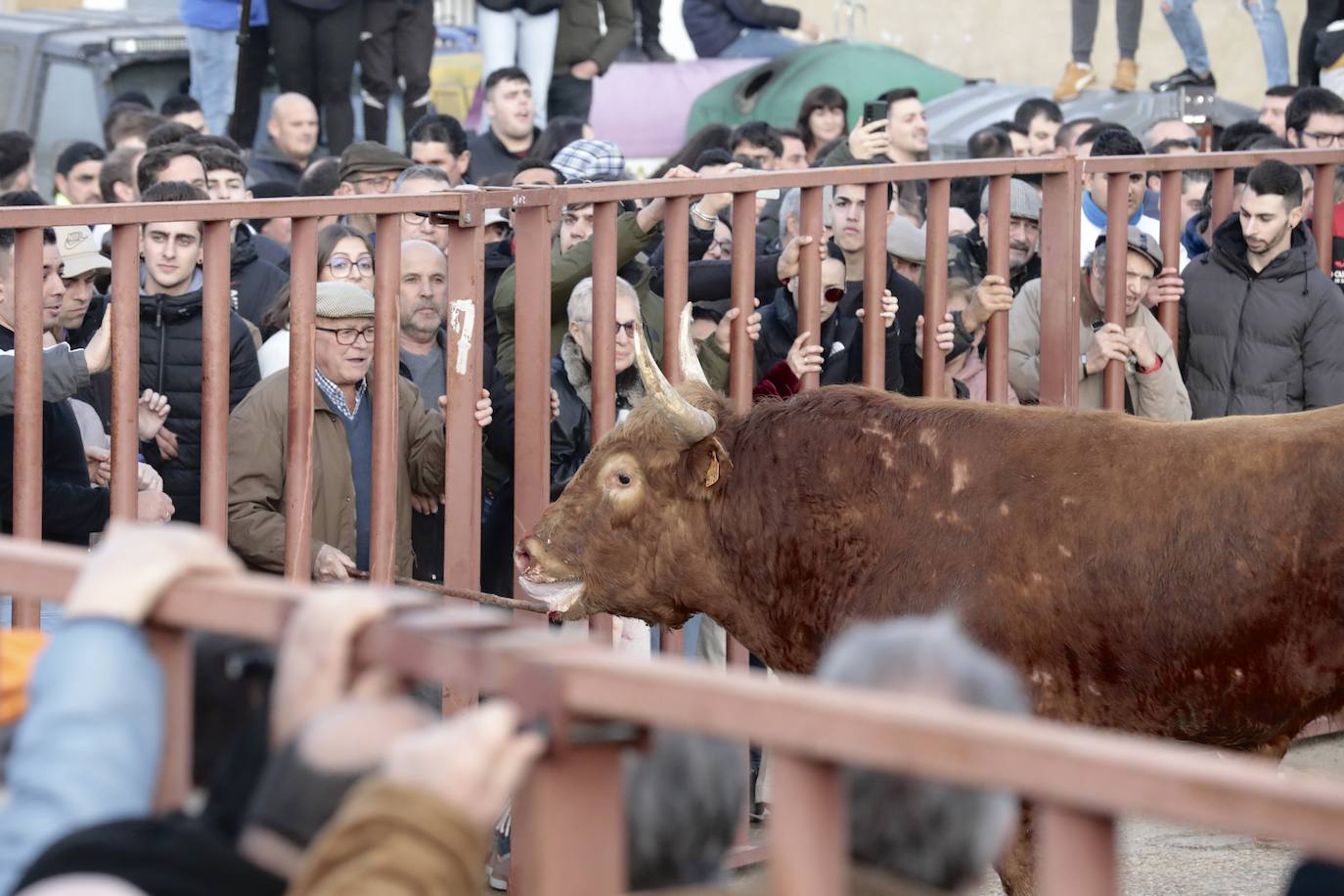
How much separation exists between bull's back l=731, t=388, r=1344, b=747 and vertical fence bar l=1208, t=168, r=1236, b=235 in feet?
6.55

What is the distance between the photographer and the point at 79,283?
540 cm

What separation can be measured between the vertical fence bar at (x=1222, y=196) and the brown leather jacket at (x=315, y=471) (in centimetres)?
282

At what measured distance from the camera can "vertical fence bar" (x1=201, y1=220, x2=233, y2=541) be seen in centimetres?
454

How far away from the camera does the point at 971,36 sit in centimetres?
1739

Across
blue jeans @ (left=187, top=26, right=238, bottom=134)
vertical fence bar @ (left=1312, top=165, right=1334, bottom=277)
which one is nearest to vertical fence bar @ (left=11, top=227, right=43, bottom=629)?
vertical fence bar @ (left=1312, top=165, right=1334, bottom=277)

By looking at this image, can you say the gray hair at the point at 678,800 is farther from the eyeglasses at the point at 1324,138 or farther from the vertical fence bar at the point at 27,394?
the eyeglasses at the point at 1324,138

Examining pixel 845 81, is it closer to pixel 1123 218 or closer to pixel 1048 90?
pixel 1048 90

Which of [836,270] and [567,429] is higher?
[836,270]

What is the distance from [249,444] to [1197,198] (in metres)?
5.48

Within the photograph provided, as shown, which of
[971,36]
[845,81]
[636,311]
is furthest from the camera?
[971,36]

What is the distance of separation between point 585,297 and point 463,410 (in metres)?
0.56

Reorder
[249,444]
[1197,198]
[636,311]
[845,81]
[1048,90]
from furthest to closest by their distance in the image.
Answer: [1048,90] < [845,81] < [1197,198] < [636,311] < [249,444]

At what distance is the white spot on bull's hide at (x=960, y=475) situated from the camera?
4.65 metres

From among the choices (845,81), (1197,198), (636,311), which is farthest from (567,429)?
(845,81)
